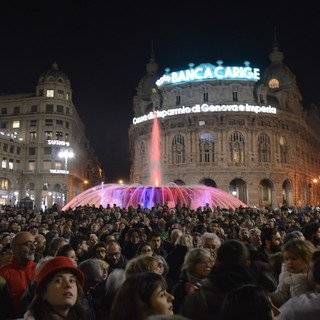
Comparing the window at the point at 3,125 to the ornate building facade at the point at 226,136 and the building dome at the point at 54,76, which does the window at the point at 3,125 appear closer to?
the building dome at the point at 54,76

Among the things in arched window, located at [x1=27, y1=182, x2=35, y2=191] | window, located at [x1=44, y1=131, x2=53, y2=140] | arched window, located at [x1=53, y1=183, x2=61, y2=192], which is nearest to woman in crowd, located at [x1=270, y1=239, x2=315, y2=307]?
arched window, located at [x1=53, y1=183, x2=61, y2=192]

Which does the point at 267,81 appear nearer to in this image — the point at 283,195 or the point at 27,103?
the point at 283,195

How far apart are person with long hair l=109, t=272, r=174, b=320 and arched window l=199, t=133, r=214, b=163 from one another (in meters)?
60.2

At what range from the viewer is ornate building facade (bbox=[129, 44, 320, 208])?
2462 inches

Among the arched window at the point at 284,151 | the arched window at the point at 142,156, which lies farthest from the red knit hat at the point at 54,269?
the arched window at the point at 284,151

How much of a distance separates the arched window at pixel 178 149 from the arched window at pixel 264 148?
12.4 m

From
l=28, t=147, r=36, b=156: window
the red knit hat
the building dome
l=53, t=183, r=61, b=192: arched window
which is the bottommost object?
the red knit hat

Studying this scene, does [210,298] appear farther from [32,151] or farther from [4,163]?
[32,151]

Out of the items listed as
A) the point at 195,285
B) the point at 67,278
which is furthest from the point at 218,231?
the point at 67,278

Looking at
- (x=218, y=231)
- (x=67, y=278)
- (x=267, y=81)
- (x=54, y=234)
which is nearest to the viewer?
(x=67, y=278)

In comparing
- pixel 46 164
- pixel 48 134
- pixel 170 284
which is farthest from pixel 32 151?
pixel 170 284

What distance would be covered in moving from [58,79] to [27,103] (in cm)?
792

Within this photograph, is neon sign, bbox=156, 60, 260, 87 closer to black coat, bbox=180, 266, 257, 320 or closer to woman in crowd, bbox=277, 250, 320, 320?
black coat, bbox=180, 266, 257, 320

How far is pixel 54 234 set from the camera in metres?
11.4
